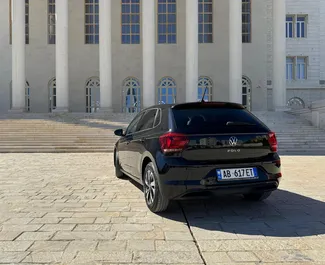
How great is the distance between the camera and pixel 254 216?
13.6ft

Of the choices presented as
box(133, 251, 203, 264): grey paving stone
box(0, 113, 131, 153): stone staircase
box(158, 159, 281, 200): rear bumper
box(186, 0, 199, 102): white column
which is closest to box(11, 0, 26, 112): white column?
box(0, 113, 131, 153): stone staircase

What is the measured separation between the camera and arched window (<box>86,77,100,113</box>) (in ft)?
91.1

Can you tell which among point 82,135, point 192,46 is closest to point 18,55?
point 82,135

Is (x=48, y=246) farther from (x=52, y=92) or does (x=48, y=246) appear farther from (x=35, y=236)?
(x=52, y=92)

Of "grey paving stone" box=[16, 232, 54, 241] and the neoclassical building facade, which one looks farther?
the neoclassical building facade

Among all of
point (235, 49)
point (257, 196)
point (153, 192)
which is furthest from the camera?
point (235, 49)

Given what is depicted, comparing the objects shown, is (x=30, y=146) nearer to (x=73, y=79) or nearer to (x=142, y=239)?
(x=142, y=239)

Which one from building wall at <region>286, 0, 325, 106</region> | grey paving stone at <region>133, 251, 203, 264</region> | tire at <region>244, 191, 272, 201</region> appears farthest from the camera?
building wall at <region>286, 0, 325, 106</region>

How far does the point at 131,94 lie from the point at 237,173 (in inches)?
959

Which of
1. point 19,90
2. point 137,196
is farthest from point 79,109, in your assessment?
point 137,196

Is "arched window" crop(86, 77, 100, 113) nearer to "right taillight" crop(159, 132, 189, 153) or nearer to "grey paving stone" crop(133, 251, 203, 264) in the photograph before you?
"right taillight" crop(159, 132, 189, 153)

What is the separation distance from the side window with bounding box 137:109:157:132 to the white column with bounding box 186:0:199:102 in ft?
55.3

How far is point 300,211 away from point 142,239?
252 cm

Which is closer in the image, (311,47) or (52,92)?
(52,92)
